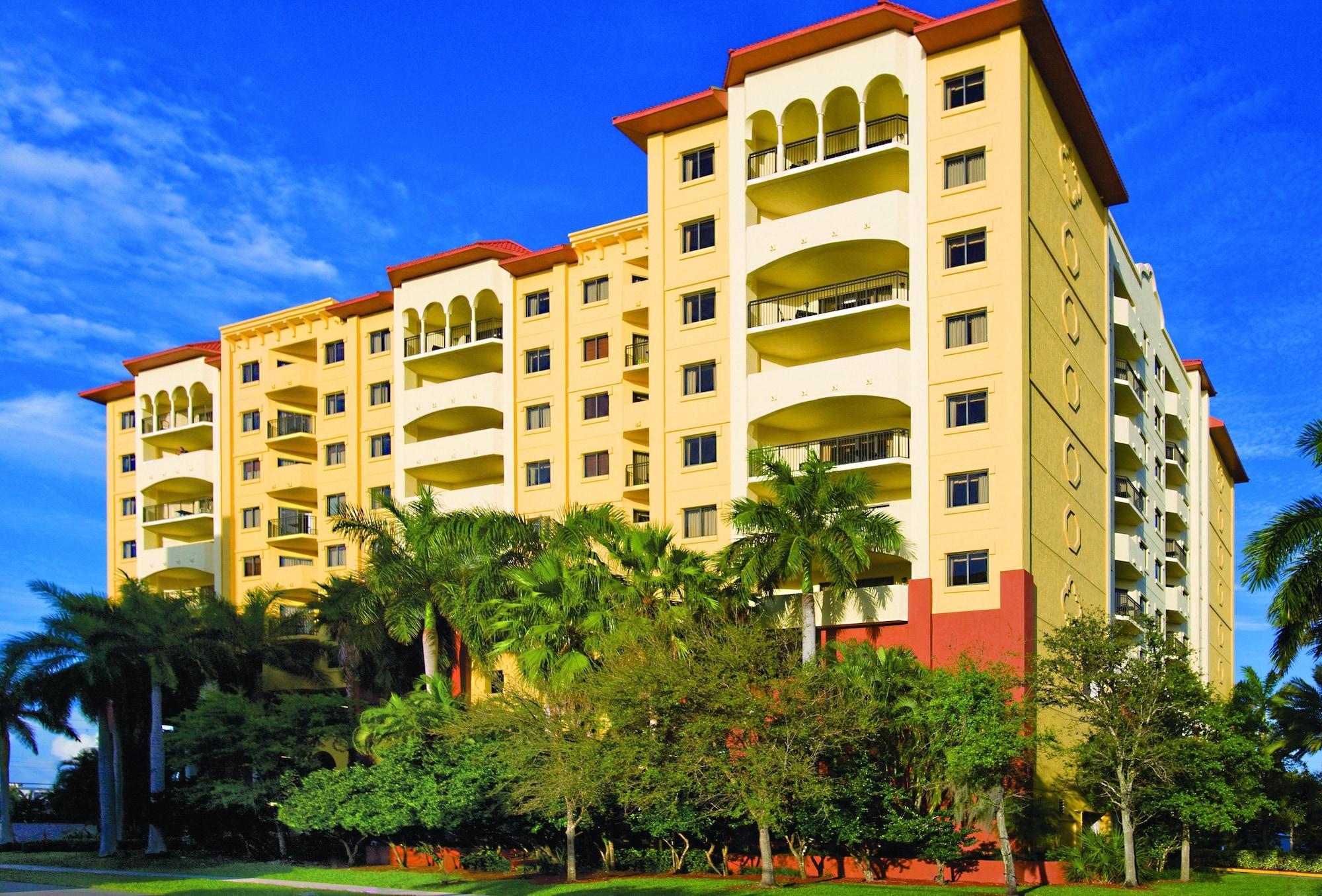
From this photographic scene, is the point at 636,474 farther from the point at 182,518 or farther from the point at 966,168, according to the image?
the point at 182,518

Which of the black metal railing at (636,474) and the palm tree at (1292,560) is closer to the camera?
the palm tree at (1292,560)

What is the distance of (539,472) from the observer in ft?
204

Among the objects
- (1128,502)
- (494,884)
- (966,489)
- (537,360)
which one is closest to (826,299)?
(966,489)

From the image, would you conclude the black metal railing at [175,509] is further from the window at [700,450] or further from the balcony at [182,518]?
the window at [700,450]

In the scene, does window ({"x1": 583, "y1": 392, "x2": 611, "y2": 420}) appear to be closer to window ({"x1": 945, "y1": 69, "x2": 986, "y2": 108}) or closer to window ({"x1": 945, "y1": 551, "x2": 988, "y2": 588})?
window ({"x1": 945, "y1": 551, "x2": 988, "y2": 588})

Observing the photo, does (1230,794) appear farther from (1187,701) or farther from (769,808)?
(769,808)

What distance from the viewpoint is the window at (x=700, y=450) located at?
2062 inches

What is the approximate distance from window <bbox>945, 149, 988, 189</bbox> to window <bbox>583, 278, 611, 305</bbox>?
58.7ft

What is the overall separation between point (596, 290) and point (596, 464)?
7.84 m

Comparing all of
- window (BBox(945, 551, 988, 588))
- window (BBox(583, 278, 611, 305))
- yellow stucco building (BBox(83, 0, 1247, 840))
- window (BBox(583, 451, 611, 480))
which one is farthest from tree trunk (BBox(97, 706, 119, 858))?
window (BBox(945, 551, 988, 588))

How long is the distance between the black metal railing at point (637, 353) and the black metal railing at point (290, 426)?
2125 cm

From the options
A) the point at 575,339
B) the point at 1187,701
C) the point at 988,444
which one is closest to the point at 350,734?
the point at 575,339

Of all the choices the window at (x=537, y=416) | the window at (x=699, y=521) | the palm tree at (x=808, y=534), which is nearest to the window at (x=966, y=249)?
the palm tree at (x=808, y=534)

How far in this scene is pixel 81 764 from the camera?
76.2 metres
